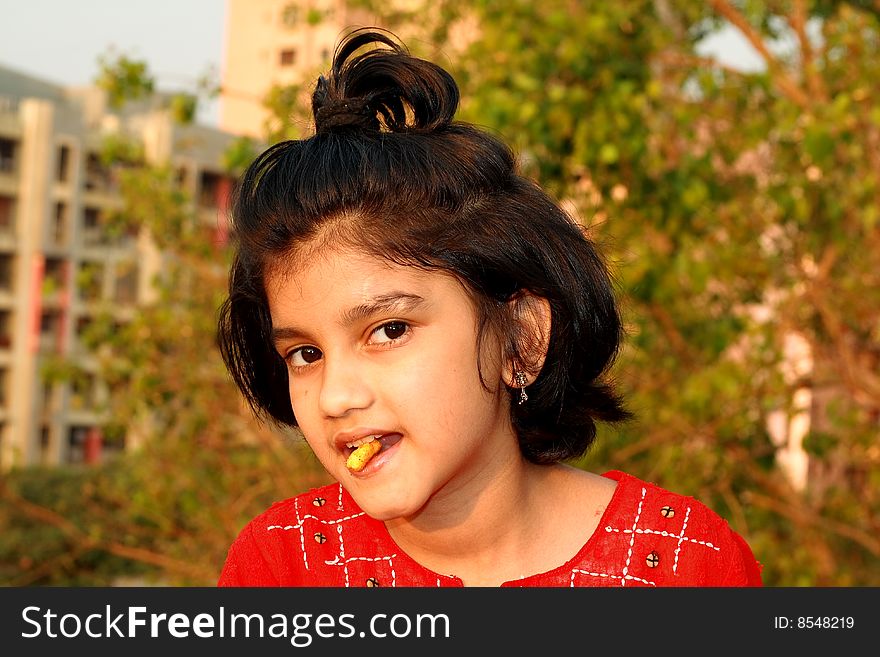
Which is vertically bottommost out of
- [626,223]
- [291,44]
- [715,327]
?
[715,327]

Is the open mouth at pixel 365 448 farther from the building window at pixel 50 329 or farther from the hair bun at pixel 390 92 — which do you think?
the building window at pixel 50 329

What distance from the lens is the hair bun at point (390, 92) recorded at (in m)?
1.92

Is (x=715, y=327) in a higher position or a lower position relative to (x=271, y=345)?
higher

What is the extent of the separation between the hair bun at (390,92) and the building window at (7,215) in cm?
4057

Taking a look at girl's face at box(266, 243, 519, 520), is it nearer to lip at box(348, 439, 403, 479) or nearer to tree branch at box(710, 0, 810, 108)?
lip at box(348, 439, 403, 479)

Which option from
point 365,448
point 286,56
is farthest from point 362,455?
point 286,56

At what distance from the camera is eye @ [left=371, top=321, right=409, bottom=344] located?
1696 mm

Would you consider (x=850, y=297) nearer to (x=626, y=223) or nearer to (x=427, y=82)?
(x=626, y=223)

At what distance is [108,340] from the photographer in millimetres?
6215

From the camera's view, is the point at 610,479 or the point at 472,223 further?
the point at 610,479

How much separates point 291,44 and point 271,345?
3742cm

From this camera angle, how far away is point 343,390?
1.67 m

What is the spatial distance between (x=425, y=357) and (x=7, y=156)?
41.5m

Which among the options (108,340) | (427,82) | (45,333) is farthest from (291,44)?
(427,82)
